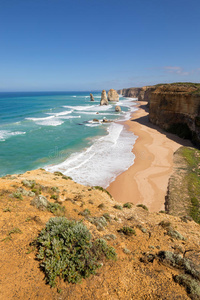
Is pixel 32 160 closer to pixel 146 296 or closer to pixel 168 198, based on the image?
pixel 168 198

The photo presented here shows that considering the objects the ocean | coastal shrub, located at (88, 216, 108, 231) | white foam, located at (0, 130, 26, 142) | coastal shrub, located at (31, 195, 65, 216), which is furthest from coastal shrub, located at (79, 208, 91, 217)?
white foam, located at (0, 130, 26, 142)

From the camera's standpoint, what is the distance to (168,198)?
1542 centimetres

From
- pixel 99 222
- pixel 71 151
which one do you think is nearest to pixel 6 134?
pixel 71 151

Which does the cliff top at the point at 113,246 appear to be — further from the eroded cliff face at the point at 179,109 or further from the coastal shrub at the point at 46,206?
the eroded cliff face at the point at 179,109

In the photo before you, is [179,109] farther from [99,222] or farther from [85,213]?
[99,222]

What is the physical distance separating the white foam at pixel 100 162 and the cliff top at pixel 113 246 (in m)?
8.61

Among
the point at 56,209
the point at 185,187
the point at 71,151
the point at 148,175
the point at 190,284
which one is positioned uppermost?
the point at 56,209

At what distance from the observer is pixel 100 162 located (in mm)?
23859

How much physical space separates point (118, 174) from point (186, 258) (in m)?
14.0

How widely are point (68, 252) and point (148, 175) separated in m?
16.3

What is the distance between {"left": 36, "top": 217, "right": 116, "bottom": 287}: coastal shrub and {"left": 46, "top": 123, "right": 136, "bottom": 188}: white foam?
11.7 metres

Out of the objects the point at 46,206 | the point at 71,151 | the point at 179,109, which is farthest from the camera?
the point at 179,109

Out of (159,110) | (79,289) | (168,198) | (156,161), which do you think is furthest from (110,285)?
(159,110)

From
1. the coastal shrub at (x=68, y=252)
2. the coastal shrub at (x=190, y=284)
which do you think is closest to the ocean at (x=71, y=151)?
the coastal shrub at (x=68, y=252)
